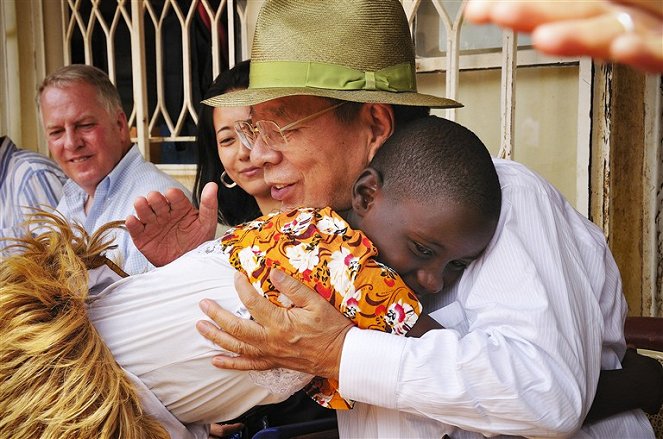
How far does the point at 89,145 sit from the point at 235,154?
112cm

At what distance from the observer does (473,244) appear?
163 cm

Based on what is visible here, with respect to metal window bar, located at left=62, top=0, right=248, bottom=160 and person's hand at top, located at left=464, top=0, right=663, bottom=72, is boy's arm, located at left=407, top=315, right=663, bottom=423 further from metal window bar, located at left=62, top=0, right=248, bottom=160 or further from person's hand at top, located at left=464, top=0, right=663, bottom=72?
metal window bar, located at left=62, top=0, right=248, bottom=160

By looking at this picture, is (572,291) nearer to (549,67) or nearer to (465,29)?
(549,67)

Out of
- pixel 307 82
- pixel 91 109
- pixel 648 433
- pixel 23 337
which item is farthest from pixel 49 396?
pixel 91 109

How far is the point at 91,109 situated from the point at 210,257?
93.2 inches

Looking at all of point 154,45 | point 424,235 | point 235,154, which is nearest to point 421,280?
Result: point 424,235

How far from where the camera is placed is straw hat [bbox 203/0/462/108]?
1.83 metres

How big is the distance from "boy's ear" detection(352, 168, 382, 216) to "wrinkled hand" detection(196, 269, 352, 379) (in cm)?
27

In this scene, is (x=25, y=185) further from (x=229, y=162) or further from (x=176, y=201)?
(x=176, y=201)

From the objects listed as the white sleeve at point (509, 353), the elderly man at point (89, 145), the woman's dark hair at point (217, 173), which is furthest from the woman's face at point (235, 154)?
the white sleeve at point (509, 353)

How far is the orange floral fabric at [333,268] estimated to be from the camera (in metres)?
1.51

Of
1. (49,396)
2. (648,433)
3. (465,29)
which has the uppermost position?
(465,29)

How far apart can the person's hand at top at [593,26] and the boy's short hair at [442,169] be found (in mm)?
986

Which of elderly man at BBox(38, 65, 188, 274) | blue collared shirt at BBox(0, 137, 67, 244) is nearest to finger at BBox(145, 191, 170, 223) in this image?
elderly man at BBox(38, 65, 188, 274)
